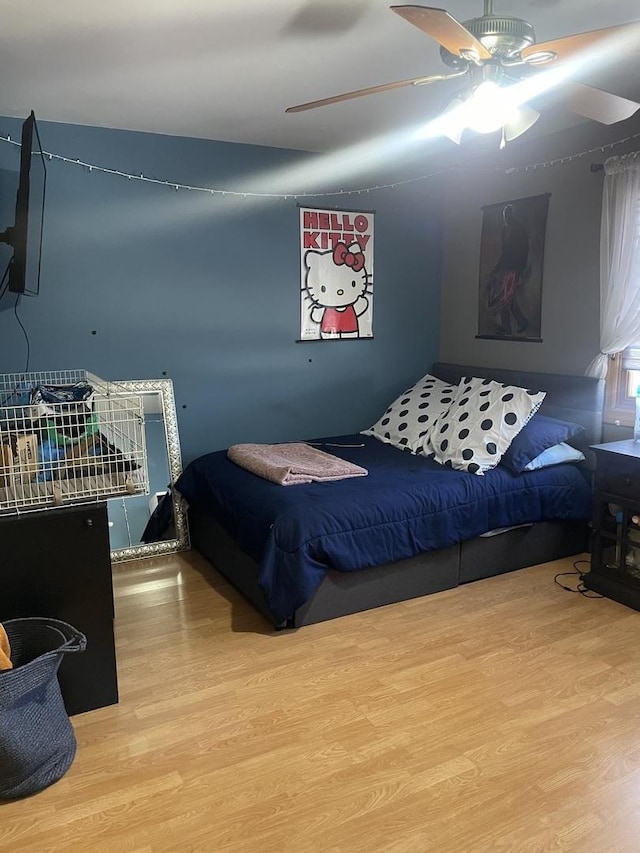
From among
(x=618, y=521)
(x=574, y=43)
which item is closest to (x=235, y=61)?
(x=574, y=43)

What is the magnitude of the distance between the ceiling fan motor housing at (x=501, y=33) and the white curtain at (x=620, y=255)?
1.67 m

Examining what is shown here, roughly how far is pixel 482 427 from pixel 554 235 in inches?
51.3

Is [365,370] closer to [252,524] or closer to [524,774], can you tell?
[252,524]

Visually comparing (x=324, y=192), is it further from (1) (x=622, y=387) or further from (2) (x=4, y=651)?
(2) (x=4, y=651)

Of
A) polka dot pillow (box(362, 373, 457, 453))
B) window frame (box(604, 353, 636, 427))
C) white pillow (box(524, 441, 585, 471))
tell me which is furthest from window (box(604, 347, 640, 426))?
polka dot pillow (box(362, 373, 457, 453))

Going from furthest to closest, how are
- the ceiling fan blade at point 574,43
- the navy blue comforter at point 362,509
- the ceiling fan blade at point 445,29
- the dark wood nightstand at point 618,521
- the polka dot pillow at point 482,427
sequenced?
the polka dot pillow at point 482,427 → the dark wood nightstand at point 618,521 → the navy blue comforter at point 362,509 → the ceiling fan blade at point 574,43 → the ceiling fan blade at point 445,29

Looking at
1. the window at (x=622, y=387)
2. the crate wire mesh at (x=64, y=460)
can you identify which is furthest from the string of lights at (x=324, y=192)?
the crate wire mesh at (x=64, y=460)

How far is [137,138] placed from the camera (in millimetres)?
3637

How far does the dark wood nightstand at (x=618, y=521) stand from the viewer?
3047 mm

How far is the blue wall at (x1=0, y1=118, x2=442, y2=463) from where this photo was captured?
354cm

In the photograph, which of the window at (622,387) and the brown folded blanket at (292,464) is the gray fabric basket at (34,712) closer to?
the brown folded blanket at (292,464)

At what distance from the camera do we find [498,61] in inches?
78.5

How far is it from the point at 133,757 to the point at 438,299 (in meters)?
3.72

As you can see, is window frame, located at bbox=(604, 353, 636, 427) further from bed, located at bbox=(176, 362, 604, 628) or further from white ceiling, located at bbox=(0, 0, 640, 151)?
white ceiling, located at bbox=(0, 0, 640, 151)
